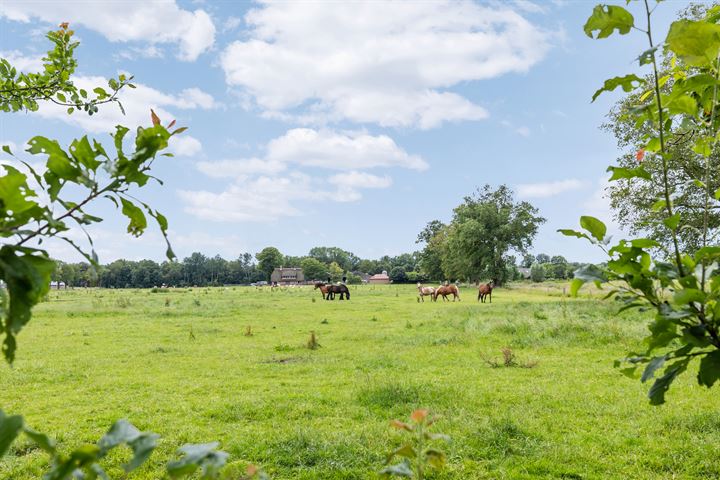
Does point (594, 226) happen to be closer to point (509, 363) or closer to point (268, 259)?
point (509, 363)

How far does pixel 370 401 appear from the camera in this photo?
8.20 meters

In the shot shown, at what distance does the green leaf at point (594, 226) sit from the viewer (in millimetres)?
1691

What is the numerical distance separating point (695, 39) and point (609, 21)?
27cm

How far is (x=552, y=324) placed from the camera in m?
15.8

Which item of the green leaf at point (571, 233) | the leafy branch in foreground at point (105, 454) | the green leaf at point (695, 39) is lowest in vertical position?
the leafy branch in foreground at point (105, 454)

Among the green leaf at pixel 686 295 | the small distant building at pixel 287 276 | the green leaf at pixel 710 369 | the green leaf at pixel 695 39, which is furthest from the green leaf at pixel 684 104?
the small distant building at pixel 287 276

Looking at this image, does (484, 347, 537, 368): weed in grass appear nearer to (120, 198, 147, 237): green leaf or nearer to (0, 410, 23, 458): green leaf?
(120, 198, 147, 237): green leaf

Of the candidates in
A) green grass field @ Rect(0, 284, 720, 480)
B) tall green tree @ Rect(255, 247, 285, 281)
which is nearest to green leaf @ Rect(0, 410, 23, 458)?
green grass field @ Rect(0, 284, 720, 480)

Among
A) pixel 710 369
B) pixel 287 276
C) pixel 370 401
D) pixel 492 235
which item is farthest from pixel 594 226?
pixel 287 276

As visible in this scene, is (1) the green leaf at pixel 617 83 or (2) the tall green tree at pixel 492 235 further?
(2) the tall green tree at pixel 492 235

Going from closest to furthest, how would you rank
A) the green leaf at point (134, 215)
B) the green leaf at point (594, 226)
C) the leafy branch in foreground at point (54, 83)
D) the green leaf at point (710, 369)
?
the green leaf at point (134, 215), the green leaf at point (710, 369), the green leaf at point (594, 226), the leafy branch in foreground at point (54, 83)

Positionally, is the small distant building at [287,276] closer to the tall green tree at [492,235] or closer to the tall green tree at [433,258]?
the tall green tree at [433,258]

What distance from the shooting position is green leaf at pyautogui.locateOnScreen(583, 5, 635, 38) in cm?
157

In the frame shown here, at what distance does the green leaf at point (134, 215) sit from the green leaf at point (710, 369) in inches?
71.5
